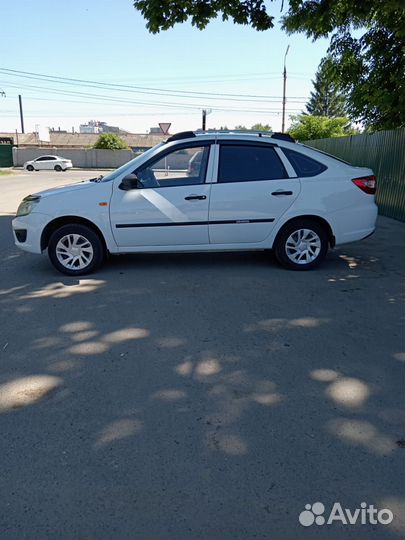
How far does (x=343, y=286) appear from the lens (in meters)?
5.58

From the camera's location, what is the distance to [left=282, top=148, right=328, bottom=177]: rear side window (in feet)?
19.6

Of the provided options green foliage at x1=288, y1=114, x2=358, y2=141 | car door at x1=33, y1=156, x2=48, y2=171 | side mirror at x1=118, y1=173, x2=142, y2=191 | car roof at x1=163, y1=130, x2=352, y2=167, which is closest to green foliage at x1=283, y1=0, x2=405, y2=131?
car roof at x1=163, y1=130, x2=352, y2=167

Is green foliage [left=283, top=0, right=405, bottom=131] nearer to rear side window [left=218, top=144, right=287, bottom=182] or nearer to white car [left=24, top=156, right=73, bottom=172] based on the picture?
rear side window [left=218, top=144, right=287, bottom=182]

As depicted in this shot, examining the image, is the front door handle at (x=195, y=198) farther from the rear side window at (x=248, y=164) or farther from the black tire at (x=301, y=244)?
the black tire at (x=301, y=244)

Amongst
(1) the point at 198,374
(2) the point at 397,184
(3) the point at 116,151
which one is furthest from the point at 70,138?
(1) the point at 198,374

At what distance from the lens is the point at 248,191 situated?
587 cm

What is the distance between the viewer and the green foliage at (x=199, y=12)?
7.19 metres

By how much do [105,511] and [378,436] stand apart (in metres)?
1.68

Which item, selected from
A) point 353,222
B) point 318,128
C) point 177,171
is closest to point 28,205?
point 177,171

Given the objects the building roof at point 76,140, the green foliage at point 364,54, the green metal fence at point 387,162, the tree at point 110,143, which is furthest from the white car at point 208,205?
the building roof at point 76,140

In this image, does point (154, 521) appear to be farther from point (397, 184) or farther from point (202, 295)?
point (397, 184)

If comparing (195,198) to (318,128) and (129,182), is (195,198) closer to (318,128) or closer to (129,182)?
(129,182)

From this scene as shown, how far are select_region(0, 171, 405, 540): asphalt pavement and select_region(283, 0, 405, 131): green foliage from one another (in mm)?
5334

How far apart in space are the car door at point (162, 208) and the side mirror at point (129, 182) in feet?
0.06
